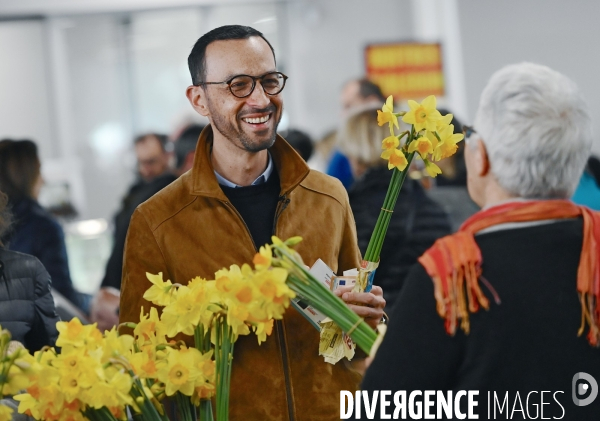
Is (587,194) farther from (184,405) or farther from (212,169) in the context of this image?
(184,405)

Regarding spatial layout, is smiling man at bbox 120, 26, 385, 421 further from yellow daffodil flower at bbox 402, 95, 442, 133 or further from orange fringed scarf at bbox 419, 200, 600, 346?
orange fringed scarf at bbox 419, 200, 600, 346

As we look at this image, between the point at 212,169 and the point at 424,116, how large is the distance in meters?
0.50

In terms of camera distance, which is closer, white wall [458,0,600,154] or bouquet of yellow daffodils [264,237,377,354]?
bouquet of yellow daffodils [264,237,377,354]

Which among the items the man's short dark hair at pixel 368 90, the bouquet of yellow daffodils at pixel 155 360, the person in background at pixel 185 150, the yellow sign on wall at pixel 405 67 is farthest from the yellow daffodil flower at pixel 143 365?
the yellow sign on wall at pixel 405 67

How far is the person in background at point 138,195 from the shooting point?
11.8 feet

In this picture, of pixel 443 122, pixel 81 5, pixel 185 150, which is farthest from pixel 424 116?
pixel 81 5

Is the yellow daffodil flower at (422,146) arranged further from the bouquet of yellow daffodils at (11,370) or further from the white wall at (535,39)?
the white wall at (535,39)

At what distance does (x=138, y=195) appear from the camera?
4.09 meters

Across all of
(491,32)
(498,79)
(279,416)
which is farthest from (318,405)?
(491,32)

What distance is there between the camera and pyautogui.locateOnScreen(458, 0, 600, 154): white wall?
988 cm

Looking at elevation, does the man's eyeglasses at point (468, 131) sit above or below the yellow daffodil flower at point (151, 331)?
above

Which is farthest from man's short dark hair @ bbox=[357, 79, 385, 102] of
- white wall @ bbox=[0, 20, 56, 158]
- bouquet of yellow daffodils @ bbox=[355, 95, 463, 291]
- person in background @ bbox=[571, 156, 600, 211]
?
white wall @ bbox=[0, 20, 56, 158]

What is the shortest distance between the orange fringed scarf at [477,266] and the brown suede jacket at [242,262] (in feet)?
1.97

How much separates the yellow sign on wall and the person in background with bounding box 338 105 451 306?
4.84 metres
